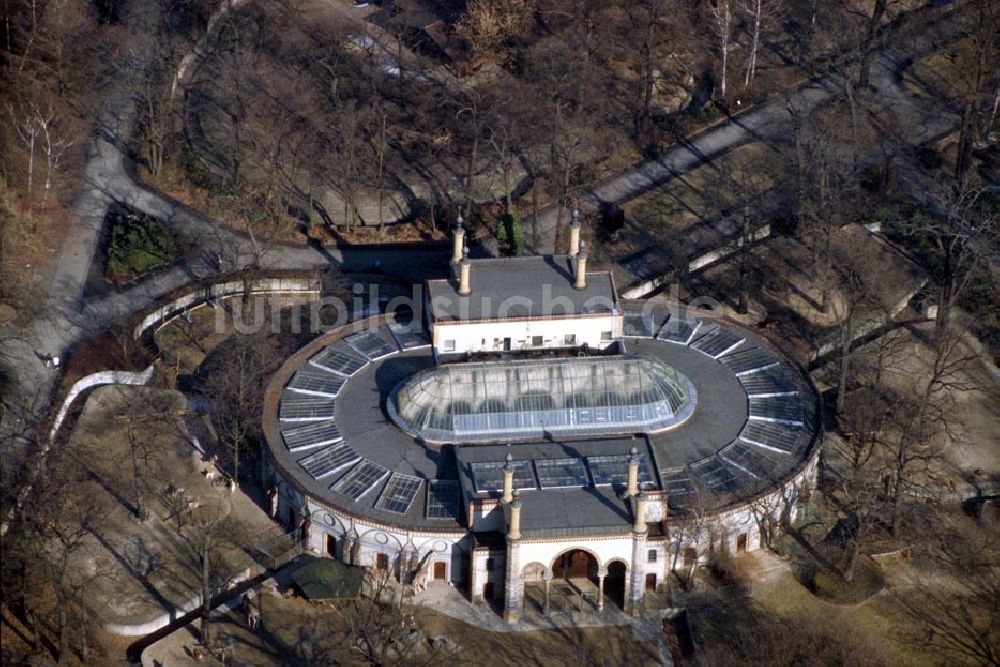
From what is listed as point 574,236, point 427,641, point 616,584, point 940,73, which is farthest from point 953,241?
point 427,641

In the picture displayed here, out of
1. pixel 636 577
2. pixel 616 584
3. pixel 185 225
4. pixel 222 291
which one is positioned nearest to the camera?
pixel 636 577

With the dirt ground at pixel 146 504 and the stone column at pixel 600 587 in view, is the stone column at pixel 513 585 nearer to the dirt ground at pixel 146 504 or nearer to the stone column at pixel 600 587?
the stone column at pixel 600 587

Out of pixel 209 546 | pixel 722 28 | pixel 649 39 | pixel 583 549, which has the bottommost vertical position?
pixel 209 546

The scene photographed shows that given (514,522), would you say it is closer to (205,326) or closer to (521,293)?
(521,293)

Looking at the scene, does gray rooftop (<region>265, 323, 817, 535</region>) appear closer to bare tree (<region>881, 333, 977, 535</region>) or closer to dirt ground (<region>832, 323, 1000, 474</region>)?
bare tree (<region>881, 333, 977, 535</region>)

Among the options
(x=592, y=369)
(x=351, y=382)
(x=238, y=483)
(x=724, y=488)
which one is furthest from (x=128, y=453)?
(x=724, y=488)

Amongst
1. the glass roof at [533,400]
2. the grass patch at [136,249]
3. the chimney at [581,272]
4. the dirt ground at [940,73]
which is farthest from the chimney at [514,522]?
the dirt ground at [940,73]
